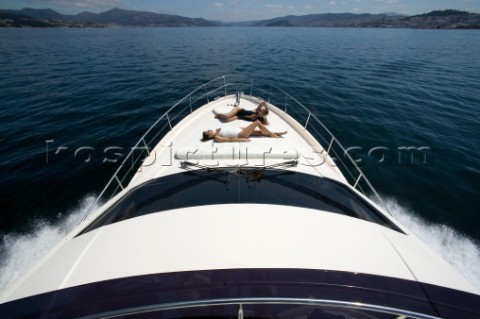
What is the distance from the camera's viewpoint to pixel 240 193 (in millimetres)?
3412

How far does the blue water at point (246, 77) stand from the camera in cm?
587

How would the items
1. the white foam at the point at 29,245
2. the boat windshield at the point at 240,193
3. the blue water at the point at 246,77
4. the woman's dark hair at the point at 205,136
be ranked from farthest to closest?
the woman's dark hair at the point at 205,136, the blue water at the point at 246,77, the white foam at the point at 29,245, the boat windshield at the point at 240,193

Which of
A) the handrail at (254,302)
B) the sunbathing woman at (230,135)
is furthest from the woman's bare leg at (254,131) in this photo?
the handrail at (254,302)

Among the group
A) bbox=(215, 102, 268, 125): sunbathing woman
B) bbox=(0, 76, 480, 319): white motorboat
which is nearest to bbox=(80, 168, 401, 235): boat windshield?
bbox=(0, 76, 480, 319): white motorboat

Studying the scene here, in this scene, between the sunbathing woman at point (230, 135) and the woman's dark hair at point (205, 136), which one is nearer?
the sunbathing woman at point (230, 135)

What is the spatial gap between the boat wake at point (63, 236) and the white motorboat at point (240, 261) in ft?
10.3

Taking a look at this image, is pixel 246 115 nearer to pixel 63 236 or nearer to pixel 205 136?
pixel 205 136

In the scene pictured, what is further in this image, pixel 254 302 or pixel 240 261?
pixel 240 261

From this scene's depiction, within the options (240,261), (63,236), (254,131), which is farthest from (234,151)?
(63,236)

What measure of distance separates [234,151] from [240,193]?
1.55 meters

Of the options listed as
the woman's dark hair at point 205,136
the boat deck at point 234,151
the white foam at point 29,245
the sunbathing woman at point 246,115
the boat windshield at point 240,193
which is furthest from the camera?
the sunbathing woman at point 246,115

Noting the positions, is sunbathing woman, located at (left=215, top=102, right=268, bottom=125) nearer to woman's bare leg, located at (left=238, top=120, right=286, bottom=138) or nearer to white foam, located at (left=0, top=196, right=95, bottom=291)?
woman's bare leg, located at (left=238, top=120, right=286, bottom=138)

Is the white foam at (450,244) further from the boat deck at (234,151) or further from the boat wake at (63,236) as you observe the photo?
the boat deck at (234,151)

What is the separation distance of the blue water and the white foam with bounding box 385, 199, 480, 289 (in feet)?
Answer: 0.07
